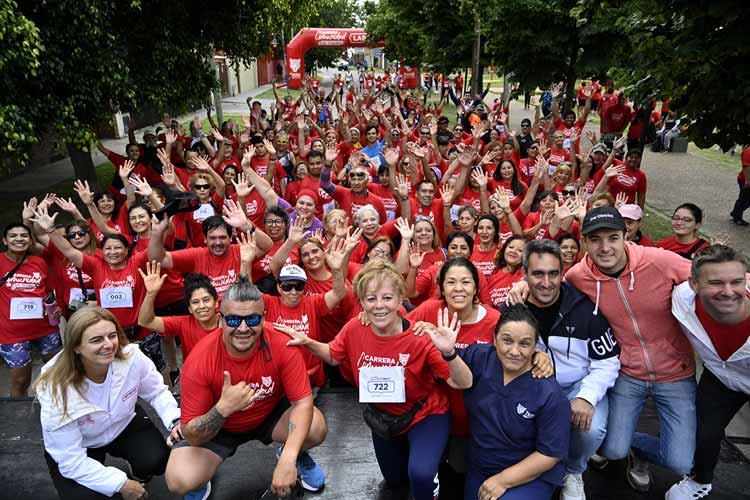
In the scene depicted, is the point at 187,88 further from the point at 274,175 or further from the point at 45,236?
the point at 45,236

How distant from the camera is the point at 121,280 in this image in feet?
15.7

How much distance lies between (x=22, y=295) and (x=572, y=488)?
470 centimetres

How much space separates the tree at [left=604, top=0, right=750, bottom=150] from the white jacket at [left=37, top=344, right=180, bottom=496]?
4.71m

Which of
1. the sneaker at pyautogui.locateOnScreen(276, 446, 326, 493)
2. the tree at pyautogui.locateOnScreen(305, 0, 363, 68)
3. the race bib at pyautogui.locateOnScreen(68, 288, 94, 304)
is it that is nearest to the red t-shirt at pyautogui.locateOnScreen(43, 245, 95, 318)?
the race bib at pyautogui.locateOnScreen(68, 288, 94, 304)

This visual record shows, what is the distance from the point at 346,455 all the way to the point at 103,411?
173 centimetres

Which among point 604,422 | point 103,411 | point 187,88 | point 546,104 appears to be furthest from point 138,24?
point 546,104

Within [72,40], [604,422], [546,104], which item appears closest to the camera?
[604,422]

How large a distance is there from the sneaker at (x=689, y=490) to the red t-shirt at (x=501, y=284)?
71.6 inches

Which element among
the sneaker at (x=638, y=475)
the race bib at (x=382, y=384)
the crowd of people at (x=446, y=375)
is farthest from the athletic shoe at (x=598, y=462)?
the race bib at (x=382, y=384)

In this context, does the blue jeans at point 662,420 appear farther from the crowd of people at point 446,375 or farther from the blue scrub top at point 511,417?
Answer: the blue scrub top at point 511,417

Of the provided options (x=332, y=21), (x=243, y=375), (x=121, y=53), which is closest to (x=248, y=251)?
(x=243, y=375)

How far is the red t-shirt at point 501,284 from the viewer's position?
4676 mm

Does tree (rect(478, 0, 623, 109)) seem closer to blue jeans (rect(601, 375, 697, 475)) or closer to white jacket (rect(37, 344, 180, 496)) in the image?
blue jeans (rect(601, 375, 697, 475))

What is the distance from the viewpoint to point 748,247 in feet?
30.2
